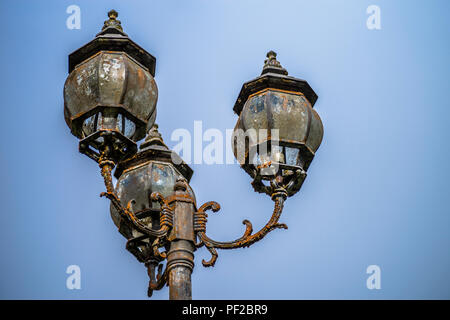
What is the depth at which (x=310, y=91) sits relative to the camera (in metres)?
7.91

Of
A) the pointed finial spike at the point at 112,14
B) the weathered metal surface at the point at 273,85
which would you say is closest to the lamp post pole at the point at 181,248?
the weathered metal surface at the point at 273,85

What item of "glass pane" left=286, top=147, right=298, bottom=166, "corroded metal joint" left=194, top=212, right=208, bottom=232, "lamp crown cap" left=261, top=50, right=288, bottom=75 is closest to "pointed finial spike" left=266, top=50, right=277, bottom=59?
"lamp crown cap" left=261, top=50, right=288, bottom=75

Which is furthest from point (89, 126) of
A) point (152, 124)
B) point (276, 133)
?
point (276, 133)

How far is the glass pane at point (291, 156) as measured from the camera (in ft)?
24.6

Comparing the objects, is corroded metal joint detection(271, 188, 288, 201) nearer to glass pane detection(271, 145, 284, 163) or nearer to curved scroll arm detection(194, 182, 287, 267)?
curved scroll arm detection(194, 182, 287, 267)

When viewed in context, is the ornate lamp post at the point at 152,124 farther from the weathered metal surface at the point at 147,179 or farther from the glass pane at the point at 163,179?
the glass pane at the point at 163,179

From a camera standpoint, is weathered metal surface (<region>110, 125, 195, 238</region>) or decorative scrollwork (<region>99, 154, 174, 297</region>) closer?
decorative scrollwork (<region>99, 154, 174, 297</region>)

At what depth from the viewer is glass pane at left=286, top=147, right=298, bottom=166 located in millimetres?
7512

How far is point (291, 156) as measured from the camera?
7.54 metres

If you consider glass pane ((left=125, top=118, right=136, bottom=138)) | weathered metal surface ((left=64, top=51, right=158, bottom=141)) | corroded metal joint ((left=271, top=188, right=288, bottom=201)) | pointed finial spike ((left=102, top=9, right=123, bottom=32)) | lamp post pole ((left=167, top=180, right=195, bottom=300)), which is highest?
pointed finial spike ((left=102, top=9, right=123, bottom=32))
